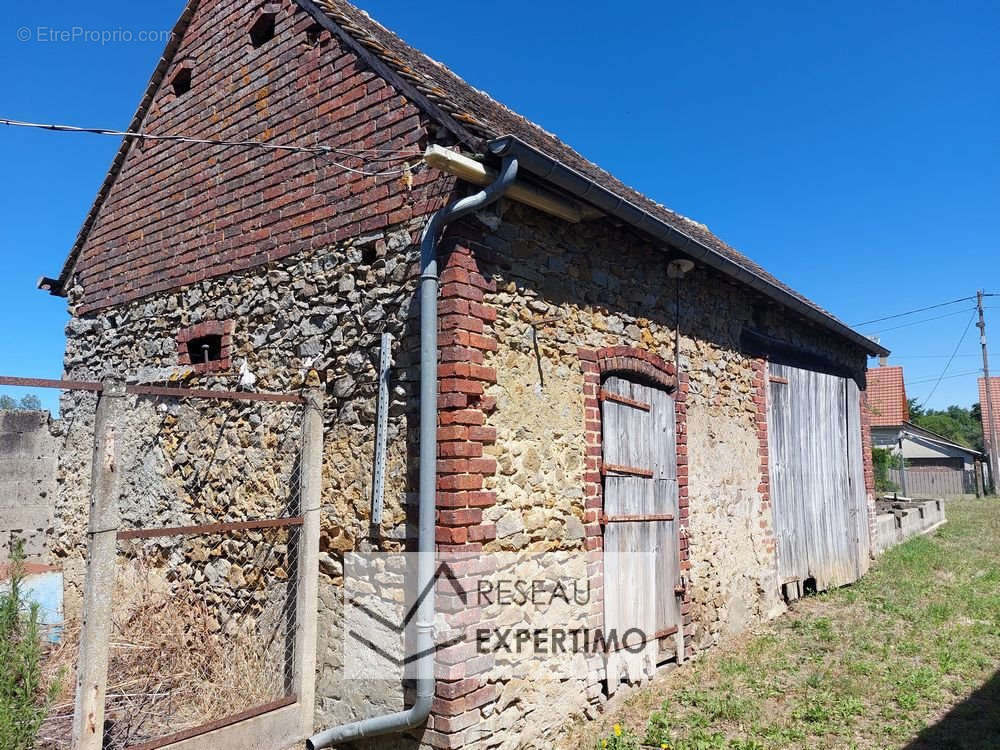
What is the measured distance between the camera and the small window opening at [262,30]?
5938 mm

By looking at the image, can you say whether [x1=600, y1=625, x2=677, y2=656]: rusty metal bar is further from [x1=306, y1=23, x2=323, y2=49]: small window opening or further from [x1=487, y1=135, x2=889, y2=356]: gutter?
[x1=306, y1=23, x2=323, y2=49]: small window opening

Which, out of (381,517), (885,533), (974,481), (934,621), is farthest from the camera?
(974,481)

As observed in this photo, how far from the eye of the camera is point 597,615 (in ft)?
16.6

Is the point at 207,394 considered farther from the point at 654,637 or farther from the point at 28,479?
the point at 28,479

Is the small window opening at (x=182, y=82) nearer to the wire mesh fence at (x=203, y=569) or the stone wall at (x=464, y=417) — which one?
the stone wall at (x=464, y=417)

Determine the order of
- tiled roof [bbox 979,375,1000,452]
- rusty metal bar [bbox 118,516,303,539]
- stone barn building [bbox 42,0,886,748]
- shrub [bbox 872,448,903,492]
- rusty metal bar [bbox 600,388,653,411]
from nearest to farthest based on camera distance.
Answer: rusty metal bar [bbox 118,516,303,539] < stone barn building [bbox 42,0,886,748] < rusty metal bar [bbox 600,388,653,411] < shrub [bbox 872,448,903,492] < tiled roof [bbox 979,375,1000,452]

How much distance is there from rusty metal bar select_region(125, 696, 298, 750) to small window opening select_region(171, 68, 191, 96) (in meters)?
5.74

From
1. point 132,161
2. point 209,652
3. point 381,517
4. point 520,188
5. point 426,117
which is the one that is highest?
point 132,161

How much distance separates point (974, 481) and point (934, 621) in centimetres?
2593

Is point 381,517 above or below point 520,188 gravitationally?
below

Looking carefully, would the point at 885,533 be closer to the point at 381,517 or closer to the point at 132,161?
the point at 381,517

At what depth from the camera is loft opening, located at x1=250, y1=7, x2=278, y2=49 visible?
19.4 ft

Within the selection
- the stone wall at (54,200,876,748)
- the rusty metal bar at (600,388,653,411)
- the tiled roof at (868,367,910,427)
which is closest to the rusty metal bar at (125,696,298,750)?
the stone wall at (54,200,876,748)

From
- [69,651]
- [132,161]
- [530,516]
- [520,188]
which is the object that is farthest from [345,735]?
[132,161]
